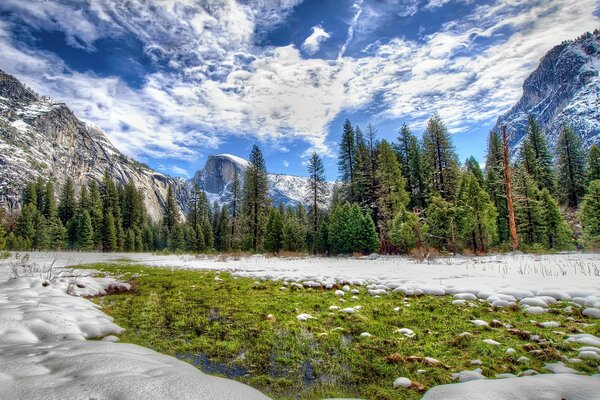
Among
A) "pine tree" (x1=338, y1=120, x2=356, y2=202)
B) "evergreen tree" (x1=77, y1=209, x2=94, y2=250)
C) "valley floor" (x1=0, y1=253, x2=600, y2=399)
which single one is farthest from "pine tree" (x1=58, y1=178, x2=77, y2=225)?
"valley floor" (x1=0, y1=253, x2=600, y2=399)

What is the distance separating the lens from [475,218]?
25.1m

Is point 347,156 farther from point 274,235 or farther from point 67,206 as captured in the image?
point 67,206

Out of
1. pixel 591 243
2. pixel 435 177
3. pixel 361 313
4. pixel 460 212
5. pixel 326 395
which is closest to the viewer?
pixel 326 395

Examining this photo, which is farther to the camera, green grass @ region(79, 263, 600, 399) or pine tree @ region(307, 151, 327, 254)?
pine tree @ region(307, 151, 327, 254)

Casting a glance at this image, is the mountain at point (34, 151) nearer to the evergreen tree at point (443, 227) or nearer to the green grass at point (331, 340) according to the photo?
the evergreen tree at point (443, 227)

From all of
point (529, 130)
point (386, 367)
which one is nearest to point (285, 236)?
point (386, 367)

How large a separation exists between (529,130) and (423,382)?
197 ft

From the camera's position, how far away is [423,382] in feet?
10.3

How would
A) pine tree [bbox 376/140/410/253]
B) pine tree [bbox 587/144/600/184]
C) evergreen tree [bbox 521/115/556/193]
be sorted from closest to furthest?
pine tree [bbox 376/140/410/253]
pine tree [bbox 587/144/600/184]
evergreen tree [bbox 521/115/556/193]

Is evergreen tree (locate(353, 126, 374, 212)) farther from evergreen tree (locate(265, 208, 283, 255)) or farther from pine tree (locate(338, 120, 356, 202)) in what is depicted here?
evergreen tree (locate(265, 208, 283, 255))

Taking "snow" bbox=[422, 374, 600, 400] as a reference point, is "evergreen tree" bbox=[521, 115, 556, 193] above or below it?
above

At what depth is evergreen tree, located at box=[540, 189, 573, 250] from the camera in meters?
27.9

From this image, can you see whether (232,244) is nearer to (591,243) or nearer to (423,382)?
(591,243)

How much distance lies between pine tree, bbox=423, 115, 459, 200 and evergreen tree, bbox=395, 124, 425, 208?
5.77ft
